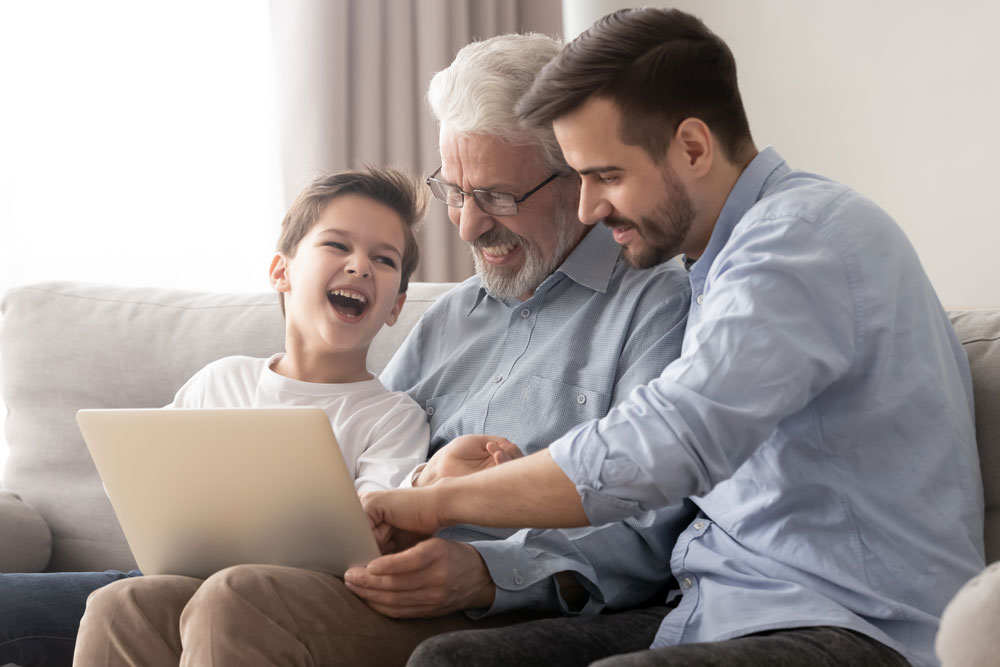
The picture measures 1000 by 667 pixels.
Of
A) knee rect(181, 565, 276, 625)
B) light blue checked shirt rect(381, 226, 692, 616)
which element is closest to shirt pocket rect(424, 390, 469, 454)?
light blue checked shirt rect(381, 226, 692, 616)

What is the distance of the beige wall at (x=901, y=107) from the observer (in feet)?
7.20

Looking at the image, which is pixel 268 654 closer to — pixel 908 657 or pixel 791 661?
pixel 791 661

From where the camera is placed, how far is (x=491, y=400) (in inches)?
61.4

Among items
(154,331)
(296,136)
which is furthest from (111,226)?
(154,331)

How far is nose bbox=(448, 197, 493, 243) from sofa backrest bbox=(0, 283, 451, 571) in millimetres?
384

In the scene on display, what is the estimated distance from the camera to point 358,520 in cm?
117

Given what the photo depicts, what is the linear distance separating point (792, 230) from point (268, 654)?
2.43ft

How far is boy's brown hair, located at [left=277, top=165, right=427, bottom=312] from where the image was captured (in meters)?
1.73

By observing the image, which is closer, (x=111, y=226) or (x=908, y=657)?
(x=908, y=657)

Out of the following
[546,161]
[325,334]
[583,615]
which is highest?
[546,161]

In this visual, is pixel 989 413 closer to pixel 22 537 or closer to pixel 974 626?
pixel 974 626

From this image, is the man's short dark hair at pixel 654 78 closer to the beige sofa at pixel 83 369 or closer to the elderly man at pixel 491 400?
the elderly man at pixel 491 400

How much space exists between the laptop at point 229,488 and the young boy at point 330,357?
0.89 ft

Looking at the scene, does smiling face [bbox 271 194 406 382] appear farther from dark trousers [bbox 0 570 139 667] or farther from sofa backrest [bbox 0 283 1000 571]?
dark trousers [bbox 0 570 139 667]
